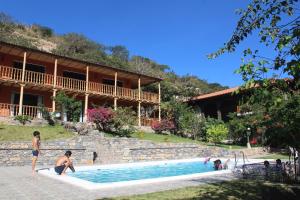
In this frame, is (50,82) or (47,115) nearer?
(47,115)

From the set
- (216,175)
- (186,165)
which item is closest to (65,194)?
(216,175)

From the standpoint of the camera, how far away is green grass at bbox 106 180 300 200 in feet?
22.0

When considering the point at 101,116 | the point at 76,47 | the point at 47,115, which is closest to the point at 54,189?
the point at 101,116

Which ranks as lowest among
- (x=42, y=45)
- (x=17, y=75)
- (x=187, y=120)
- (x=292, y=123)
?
(x=292, y=123)

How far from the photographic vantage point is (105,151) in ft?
53.8

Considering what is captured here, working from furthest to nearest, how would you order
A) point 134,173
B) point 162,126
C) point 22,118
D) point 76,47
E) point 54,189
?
point 76,47 < point 162,126 < point 22,118 < point 134,173 < point 54,189

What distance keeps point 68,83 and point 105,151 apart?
33.6 feet

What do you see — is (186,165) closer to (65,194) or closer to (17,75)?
(65,194)

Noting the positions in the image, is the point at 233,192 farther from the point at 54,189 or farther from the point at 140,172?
the point at 140,172

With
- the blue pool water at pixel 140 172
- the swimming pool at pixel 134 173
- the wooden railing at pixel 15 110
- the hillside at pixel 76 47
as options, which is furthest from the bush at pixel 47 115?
the hillside at pixel 76 47

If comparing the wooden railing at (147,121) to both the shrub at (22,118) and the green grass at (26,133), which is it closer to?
the green grass at (26,133)

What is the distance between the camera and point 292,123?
530cm

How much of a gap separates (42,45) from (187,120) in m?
34.2

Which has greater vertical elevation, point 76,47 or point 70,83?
point 76,47
